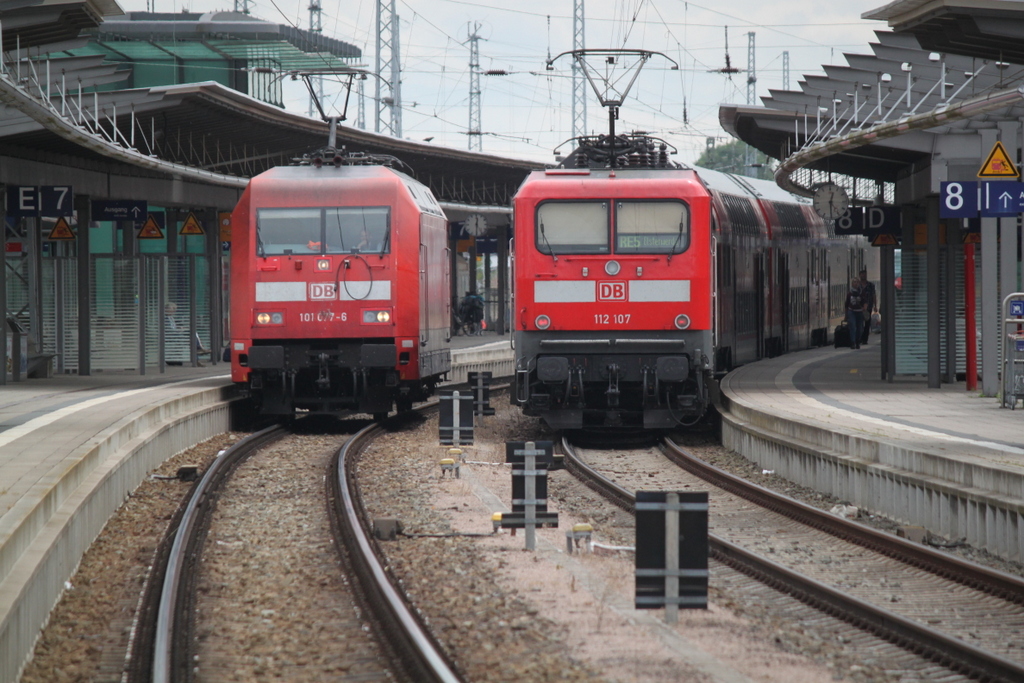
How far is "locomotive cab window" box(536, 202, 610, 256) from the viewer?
52.2 feet

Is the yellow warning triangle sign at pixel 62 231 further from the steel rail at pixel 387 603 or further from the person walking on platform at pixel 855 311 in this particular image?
the person walking on platform at pixel 855 311

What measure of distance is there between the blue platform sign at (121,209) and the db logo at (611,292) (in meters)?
11.1

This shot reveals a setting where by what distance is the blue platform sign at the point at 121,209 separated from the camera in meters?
23.8

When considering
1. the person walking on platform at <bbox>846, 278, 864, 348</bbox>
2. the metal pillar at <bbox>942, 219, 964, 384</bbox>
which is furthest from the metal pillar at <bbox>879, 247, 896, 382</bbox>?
the person walking on platform at <bbox>846, 278, 864, 348</bbox>

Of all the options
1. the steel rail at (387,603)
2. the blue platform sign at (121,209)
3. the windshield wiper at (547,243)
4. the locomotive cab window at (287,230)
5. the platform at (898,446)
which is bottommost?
the steel rail at (387,603)

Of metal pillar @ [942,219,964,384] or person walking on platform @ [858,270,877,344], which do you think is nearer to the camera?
metal pillar @ [942,219,964,384]

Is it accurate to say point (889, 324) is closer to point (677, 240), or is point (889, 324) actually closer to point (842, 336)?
point (677, 240)

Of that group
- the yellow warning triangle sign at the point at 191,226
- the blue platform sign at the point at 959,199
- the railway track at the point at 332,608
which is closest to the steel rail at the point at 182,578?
the railway track at the point at 332,608

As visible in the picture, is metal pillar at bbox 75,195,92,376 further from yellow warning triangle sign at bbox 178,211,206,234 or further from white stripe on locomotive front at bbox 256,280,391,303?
white stripe on locomotive front at bbox 256,280,391,303

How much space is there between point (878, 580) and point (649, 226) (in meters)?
7.83

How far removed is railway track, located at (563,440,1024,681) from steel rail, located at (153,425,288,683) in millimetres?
3611

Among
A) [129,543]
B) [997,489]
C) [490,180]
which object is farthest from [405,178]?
[490,180]

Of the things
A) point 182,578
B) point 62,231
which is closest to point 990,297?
point 182,578

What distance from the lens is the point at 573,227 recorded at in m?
15.9
